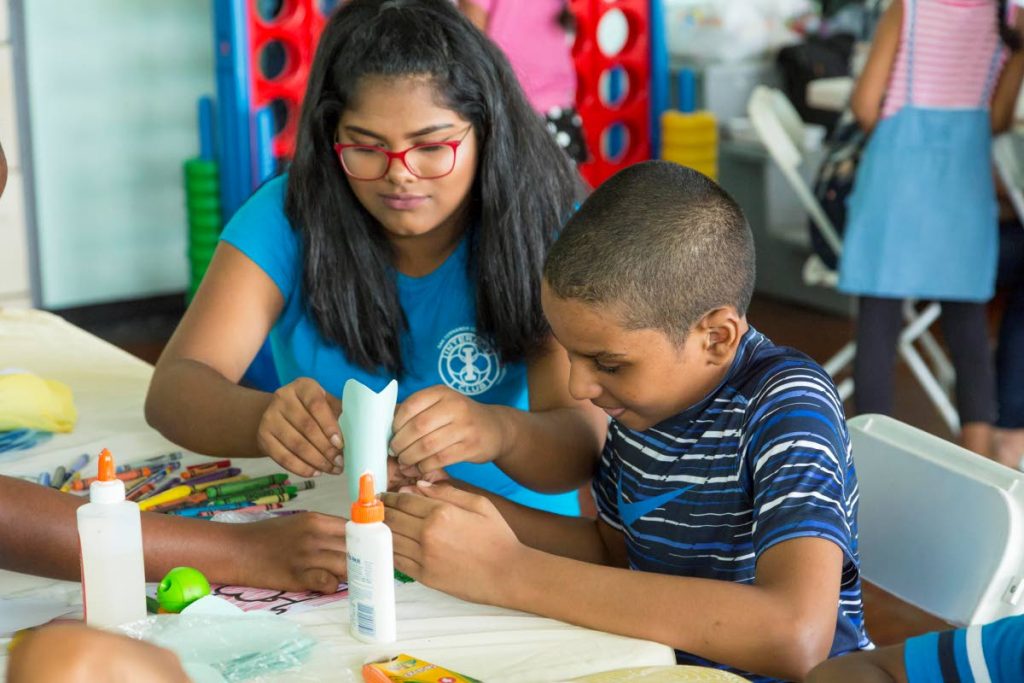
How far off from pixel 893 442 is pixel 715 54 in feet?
12.4

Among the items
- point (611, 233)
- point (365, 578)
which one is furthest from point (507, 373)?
point (365, 578)

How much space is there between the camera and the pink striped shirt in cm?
298

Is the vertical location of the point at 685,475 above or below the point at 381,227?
below

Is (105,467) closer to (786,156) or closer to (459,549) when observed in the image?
(459,549)

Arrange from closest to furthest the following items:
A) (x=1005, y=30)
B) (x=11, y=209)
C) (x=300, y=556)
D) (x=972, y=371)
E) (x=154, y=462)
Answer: (x=300, y=556) < (x=154, y=462) < (x=1005, y=30) < (x=972, y=371) < (x=11, y=209)

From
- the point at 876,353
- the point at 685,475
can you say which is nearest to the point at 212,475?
the point at 685,475

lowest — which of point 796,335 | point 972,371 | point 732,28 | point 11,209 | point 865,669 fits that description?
point 796,335

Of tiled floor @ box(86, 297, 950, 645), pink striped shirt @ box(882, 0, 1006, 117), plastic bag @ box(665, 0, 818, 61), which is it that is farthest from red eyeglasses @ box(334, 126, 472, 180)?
plastic bag @ box(665, 0, 818, 61)

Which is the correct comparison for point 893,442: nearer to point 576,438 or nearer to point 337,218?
point 576,438

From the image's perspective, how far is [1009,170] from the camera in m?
3.22

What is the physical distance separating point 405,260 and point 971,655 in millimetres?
911

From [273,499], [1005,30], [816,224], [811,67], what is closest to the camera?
[273,499]

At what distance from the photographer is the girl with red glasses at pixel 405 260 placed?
1539 millimetres

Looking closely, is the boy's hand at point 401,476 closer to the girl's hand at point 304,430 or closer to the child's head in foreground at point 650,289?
the girl's hand at point 304,430
